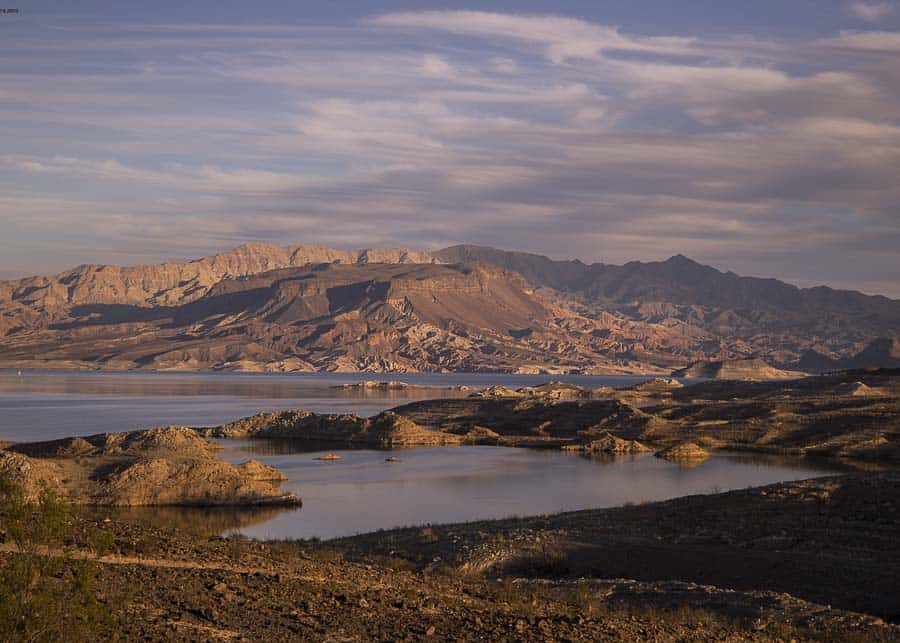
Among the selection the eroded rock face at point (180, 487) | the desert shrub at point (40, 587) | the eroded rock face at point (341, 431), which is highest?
the desert shrub at point (40, 587)

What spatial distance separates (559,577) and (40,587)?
17201 mm

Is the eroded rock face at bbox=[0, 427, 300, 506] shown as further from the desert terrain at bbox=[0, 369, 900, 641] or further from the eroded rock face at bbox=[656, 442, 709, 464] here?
the eroded rock face at bbox=[656, 442, 709, 464]

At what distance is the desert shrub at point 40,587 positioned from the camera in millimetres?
9328

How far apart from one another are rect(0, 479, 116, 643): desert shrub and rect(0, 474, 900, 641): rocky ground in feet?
4.60

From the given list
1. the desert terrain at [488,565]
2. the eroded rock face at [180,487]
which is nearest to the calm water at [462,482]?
the eroded rock face at [180,487]

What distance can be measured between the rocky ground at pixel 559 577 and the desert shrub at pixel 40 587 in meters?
1.40

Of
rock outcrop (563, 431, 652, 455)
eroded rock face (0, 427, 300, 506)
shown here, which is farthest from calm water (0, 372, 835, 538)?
rock outcrop (563, 431, 652, 455)

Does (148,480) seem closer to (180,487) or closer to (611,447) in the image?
(180,487)

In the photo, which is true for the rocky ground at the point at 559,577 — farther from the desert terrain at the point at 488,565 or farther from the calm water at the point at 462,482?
the calm water at the point at 462,482

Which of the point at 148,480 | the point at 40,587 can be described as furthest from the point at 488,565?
the point at 148,480

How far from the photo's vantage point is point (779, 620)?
719 inches

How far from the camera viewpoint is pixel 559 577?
25234 mm

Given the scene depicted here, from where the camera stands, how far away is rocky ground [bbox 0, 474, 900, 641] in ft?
48.4

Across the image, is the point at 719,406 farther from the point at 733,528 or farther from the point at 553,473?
the point at 733,528
